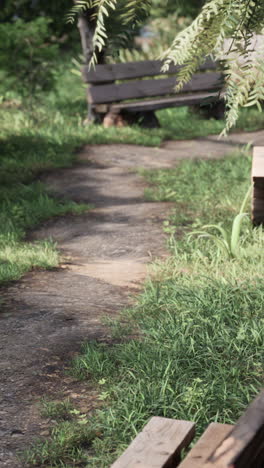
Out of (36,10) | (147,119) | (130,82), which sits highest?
(36,10)

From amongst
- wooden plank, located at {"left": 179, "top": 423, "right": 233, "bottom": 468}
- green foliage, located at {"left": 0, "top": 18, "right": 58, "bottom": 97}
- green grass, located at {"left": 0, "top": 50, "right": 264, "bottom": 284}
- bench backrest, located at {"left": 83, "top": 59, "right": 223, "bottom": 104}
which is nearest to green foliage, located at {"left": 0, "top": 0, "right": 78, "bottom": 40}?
green grass, located at {"left": 0, "top": 50, "right": 264, "bottom": 284}

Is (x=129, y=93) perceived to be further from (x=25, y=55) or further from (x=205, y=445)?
(x=205, y=445)

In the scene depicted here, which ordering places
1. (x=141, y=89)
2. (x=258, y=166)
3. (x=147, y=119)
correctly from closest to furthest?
(x=258, y=166) → (x=147, y=119) → (x=141, y=89)

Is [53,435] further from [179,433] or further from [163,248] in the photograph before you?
[163,248]

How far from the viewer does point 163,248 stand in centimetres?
562

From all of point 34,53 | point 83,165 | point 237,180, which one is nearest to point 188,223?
point 237,180

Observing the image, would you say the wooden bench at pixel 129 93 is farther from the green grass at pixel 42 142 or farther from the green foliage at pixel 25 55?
the green foliage at pixel 25 55

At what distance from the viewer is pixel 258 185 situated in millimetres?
5594

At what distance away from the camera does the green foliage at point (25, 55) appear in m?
10.3

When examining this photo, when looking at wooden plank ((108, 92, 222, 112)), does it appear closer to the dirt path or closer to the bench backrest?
the bench backrest

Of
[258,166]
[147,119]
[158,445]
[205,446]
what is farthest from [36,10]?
→ [205,446]

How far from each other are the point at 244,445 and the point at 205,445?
0.13 meters

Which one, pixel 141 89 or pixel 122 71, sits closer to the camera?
pixel 122 71

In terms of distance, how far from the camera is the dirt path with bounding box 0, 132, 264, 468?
10.7 ft
